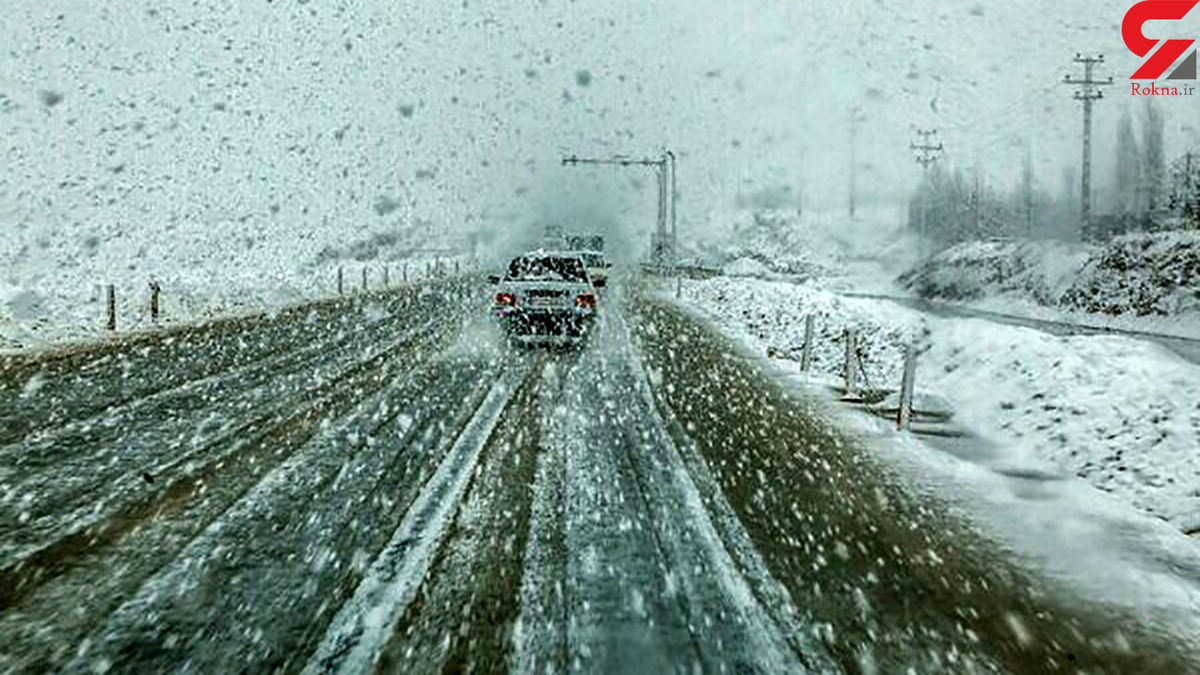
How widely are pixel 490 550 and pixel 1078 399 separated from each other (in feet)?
25.7

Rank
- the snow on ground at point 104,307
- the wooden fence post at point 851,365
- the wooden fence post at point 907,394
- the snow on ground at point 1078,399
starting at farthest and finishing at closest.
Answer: the snow on ground at point 104,307 < the wooden fence post at point 851,365 < the wooden fence post at point 907,394 < the snow on ground at point 1078,399

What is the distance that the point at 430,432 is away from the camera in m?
9.48

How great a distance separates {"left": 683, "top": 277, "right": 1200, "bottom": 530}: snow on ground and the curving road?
212 centimetres

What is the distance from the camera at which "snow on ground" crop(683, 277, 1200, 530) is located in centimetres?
857

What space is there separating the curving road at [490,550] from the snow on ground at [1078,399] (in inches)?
83.4

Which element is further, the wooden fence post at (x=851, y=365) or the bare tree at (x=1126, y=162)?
the bare tree at (x=1126, y=162)

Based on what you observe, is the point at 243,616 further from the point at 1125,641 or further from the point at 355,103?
the point at 355,103

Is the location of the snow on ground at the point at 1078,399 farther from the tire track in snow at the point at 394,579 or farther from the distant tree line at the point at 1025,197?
the distant tree line at the point at 1025,197

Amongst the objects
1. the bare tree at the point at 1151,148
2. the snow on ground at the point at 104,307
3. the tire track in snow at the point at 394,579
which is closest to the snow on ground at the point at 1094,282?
the snow on ground at the point at 104,307

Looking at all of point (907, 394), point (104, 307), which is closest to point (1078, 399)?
point (907, 394)

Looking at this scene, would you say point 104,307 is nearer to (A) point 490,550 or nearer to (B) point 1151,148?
(A) point 490,550

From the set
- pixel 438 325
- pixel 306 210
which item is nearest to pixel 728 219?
pixel 306 210

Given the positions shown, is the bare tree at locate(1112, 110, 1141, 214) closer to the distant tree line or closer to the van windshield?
the distant tree line

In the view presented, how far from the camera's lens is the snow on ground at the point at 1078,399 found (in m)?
8.57
